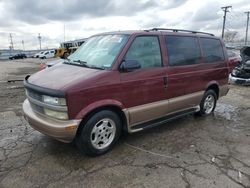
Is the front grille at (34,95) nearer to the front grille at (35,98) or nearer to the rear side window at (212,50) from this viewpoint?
the front grille at (35,98)

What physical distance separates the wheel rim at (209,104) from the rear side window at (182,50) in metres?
1.15

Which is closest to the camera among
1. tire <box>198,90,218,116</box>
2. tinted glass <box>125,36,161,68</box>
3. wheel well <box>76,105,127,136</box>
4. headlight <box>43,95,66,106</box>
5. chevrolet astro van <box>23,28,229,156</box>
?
headlight <box>43,95,66,106</box>

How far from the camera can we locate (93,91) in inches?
140

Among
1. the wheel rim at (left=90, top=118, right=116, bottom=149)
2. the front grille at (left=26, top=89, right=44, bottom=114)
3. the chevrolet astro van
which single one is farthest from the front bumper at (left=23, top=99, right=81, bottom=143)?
the wheel rim at (left=90, top=118, right=116, bottom=149)

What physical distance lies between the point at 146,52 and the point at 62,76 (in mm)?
1555

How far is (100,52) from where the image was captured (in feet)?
14.0

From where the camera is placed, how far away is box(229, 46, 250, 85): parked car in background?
10.1m

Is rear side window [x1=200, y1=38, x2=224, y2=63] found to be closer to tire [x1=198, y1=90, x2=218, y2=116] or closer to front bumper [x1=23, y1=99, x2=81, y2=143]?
tire [x1=198, y1=90, x2=218, y2=116]

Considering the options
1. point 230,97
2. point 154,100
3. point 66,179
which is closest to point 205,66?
point 154,100

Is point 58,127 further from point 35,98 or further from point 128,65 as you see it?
point 128,65

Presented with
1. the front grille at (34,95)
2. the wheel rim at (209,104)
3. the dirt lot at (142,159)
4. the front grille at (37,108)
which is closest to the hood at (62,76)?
the front grille at (34,95)

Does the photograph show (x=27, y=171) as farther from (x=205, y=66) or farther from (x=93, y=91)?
(x=205, y=66)

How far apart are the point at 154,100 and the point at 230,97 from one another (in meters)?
4.95

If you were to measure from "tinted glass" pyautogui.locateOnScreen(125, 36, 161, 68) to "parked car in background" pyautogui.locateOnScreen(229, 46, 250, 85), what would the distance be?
23.3 ft
